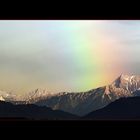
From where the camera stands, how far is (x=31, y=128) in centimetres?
427

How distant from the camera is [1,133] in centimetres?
421
